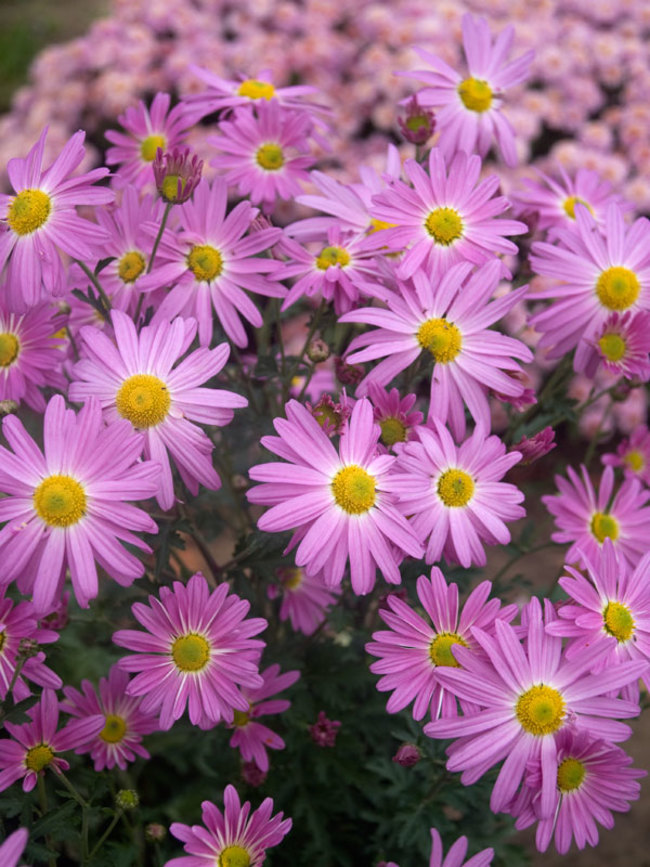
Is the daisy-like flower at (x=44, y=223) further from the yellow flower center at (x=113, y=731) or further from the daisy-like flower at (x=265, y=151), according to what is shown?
the yellow flower center at (x=113, y=731)

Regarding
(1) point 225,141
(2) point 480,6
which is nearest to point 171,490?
(1) point 225,141

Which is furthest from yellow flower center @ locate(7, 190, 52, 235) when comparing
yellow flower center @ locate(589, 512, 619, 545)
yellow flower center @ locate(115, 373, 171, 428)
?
yellow flower center @ locate(589, 512, 619, 545)

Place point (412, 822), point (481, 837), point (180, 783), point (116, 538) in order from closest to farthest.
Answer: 1. point (116, 538)
2. point (412, 822)
3. point (481, 837)
4. point (180, 783)

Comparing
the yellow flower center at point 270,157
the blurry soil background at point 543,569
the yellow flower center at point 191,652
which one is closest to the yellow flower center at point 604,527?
the blurry soil background at point 543,569

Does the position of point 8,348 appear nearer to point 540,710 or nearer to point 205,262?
point 205,262

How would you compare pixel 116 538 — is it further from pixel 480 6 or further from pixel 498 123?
pixel 480 6

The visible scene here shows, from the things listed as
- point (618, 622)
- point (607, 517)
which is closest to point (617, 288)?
point (607, 517)

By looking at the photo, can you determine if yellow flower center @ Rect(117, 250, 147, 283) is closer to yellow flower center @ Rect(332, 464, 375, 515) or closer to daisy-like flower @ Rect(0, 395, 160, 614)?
daisy-like flower @ Rect(0, 395, 160, 614)
